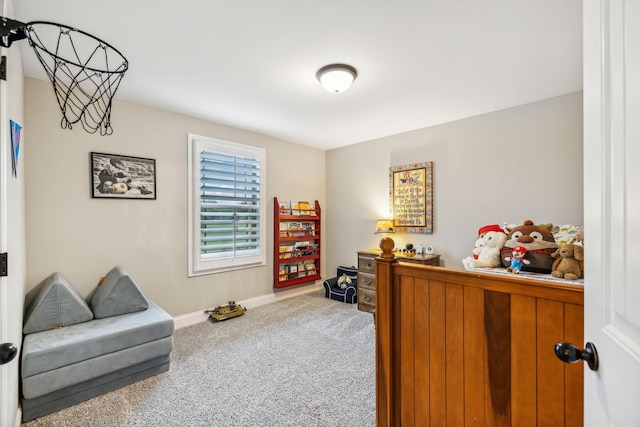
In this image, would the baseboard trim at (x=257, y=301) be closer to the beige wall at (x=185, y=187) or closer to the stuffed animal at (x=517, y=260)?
the beige wall at (x=185, y=187)

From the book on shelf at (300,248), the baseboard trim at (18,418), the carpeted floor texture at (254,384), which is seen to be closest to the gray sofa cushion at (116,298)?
the carpeted floor texture at (254,384)

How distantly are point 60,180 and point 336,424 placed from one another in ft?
9.89

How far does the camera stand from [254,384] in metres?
2.16

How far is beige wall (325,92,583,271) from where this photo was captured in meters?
2.80

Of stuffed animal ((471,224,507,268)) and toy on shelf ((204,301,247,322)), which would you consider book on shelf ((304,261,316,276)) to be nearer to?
toy on shelf ((204,301,247,322))

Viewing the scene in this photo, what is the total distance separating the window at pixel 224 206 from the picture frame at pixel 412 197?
1.91 m

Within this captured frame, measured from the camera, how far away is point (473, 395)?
129 centimetres

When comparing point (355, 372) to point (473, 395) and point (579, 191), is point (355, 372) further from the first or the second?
point (579, 191)

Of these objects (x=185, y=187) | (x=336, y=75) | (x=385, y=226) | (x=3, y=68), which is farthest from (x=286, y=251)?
(x=3, y=68)

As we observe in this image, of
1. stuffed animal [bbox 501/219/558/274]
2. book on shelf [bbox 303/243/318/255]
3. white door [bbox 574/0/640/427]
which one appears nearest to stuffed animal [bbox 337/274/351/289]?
book on shelf [bbox 303/243/318/255]

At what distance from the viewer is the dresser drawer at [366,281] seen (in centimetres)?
382

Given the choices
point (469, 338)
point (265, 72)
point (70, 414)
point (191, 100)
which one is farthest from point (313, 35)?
point (70, 414)

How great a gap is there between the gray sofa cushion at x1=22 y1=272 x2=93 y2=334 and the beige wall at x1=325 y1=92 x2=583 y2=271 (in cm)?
345

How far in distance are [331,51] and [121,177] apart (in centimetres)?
240
